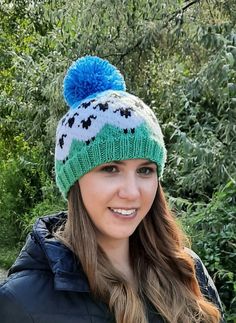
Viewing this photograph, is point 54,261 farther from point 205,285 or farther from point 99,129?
point 205,285

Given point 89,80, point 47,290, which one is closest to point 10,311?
point 47,290

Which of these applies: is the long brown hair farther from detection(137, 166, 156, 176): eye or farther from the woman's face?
detection(137, 166, 156, 176): eye

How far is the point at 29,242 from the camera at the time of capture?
1866mm

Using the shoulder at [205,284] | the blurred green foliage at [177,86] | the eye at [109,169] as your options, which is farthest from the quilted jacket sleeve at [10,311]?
the blurred green foliage at [177,86]

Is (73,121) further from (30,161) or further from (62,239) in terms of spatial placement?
(30,161)

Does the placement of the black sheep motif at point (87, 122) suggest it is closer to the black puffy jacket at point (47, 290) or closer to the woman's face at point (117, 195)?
the woman's face at point (117, 195)

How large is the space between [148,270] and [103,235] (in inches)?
8.9

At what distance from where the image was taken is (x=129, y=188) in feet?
6.12

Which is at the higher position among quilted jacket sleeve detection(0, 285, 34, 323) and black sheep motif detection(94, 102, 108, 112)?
black sheep motif detection(94, 102, 108, 112)

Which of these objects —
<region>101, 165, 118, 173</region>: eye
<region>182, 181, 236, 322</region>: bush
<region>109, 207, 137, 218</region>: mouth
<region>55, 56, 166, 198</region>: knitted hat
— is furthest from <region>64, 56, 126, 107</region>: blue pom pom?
<region>182, 181, 236, 322</region>: bush

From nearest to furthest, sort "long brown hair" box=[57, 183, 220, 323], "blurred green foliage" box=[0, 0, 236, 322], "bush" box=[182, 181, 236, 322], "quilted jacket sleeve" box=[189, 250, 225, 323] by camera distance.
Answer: "long brown hair" box=[57, 183, 220, 323] < "quilted jacket sleeve" box=[189, 250, 225, 323] < "bush" box=[182, 181, 236, 322] < "blurred green foliage" box=[0, 0, 236, 322]

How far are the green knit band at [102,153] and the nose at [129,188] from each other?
7 cm

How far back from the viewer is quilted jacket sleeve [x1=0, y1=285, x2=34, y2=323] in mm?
1721

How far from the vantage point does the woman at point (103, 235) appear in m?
1.77
